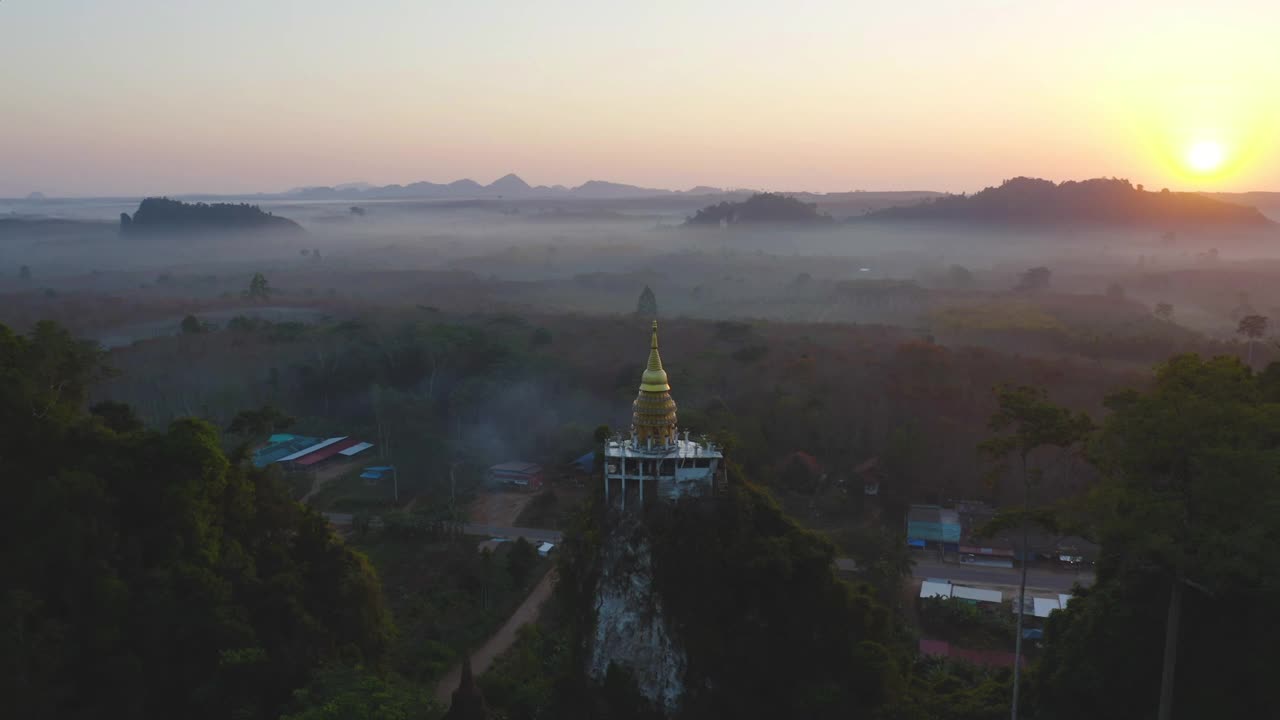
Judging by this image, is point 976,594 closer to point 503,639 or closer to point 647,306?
point 503,639

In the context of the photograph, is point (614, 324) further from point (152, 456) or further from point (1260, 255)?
point (1260, 255)

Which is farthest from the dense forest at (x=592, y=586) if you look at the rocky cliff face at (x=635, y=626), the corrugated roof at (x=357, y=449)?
the corrugated roof at (x=357, y=449)

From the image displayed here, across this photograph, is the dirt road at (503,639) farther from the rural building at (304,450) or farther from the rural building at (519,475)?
the rural building at (304,450)

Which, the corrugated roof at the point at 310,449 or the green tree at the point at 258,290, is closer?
the corrugated roof at the point at 310,449

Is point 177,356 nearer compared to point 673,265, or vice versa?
point 177,356

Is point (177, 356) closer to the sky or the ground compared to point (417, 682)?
closer to the sky

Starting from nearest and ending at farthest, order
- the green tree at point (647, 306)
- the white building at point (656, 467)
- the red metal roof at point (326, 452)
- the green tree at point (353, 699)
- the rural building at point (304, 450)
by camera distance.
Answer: the green tree at point (353, 699)
the white building at point (656, 467)
the rural building at point (304, 450)
the red metal roof at point (326, 452)
the green tree at point (647, 306)

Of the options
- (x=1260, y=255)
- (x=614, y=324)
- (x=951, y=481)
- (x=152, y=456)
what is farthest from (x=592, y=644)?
(x=1260, y=255)

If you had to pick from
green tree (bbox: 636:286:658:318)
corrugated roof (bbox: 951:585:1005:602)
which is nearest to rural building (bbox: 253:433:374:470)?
corrugated roof (bbox: 951:585:1005:602)
